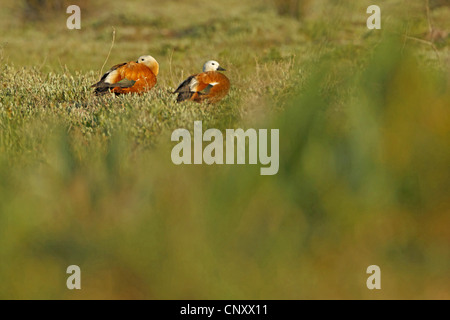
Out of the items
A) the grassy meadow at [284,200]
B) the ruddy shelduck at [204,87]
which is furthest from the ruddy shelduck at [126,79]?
the grassy meadow at [284,200]

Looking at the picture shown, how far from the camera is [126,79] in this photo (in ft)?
23.0

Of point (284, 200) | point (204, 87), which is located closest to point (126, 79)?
point (204, 87)

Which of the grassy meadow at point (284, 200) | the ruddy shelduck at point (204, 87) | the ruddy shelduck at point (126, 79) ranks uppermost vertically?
the ruddy shelduck at point (126, 79)

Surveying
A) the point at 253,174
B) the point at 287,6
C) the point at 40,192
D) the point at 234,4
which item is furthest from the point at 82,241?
the point at 234,4

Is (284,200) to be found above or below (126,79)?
below

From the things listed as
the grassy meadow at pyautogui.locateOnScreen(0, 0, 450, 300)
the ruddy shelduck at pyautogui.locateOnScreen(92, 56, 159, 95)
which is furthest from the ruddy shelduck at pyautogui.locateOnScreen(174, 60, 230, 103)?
the grassy meadow at pyautogui.locateOnScreen(0, 0, 450, 300)

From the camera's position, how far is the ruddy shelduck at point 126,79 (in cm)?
692

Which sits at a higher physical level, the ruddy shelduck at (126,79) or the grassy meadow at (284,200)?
the ruddy shelduck at (126,79)

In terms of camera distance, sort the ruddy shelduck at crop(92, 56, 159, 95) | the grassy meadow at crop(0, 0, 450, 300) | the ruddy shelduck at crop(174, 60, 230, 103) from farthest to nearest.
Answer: the ruddy shelduck at crop(92, 56, 159, 95), the ruddy shelduck at crop(174, 60, 230, 103), the grassy meadow at crop(0, 0, 450, 300)

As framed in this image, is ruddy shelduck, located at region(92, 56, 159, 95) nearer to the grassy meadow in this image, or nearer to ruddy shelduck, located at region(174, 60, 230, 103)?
ruddy shelduck, located at region(174, 60, 230, 103)

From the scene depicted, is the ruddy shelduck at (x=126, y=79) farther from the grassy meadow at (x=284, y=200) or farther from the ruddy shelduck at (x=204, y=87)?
the grassy meadow at (x=284, y=200)

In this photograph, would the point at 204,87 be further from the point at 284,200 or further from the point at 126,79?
the point at 284,200

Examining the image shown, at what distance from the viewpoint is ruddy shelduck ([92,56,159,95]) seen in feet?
22.7
